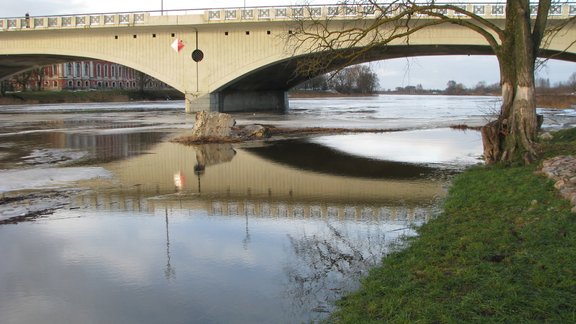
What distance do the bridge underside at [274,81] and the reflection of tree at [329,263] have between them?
32541 mm

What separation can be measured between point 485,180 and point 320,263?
5.70 metres

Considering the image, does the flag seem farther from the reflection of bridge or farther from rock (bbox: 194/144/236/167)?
the reflection of bridge

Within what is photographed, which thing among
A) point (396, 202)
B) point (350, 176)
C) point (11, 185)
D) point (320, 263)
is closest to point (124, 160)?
point (11, 185)

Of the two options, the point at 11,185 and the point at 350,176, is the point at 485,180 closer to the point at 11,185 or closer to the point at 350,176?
the point at 350,176

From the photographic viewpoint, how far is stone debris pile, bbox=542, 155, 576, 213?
855 centimetres

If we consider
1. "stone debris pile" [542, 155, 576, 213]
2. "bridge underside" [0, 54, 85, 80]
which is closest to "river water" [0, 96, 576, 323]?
"stone debris pile" [542, 155, 576, 213]

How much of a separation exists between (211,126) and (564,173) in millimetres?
14766

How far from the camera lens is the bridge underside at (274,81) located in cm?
4330

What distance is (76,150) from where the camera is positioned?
19781 mm

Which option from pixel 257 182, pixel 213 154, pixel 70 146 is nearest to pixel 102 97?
pixel 70 146

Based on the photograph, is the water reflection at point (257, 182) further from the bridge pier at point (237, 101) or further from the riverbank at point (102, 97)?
the riverbank at point (102, 97)

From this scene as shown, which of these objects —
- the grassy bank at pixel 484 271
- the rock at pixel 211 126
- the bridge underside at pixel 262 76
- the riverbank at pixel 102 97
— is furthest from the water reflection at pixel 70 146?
the riverbank at pixel 102 97

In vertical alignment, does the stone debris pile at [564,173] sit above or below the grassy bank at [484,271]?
above

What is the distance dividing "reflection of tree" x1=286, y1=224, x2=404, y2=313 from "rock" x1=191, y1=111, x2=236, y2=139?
1389 centimetres
